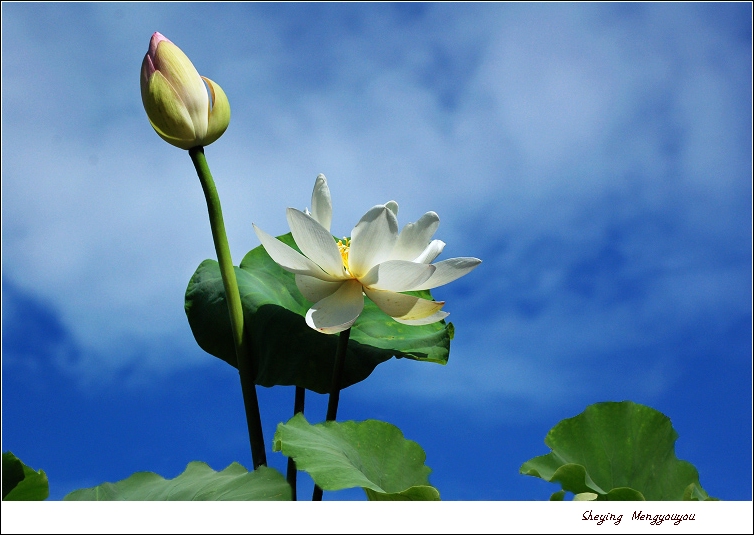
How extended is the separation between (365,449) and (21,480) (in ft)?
1.53

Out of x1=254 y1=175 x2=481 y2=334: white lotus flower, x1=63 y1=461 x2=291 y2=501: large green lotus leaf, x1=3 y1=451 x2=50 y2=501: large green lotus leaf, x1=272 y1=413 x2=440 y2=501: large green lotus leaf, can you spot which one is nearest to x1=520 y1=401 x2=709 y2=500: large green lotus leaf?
x1=272 y1=413 x2=440 y2=501: large green lotus leaf

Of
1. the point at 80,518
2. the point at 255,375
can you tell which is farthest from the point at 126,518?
the point at 255,375

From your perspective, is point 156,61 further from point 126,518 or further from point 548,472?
point 548,472

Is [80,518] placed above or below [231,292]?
below

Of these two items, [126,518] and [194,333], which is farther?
[194,333]

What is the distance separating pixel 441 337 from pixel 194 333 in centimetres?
48

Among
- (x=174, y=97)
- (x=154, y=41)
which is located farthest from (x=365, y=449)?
(x=154, y=41)

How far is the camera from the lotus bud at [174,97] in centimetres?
100

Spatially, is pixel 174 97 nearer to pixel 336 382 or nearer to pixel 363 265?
pixel 363 265

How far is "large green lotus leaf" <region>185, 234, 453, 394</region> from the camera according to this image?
1.17 metres

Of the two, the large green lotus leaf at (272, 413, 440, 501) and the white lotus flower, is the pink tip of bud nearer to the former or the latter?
the white lotus flower

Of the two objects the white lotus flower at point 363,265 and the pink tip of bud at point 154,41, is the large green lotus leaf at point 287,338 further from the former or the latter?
the pink tip of bud at point 154,41

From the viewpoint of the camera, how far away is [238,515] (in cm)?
67

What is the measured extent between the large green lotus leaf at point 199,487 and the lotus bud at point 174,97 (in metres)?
0.51
